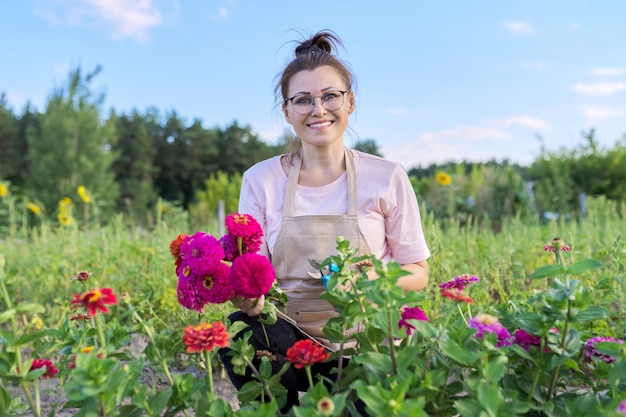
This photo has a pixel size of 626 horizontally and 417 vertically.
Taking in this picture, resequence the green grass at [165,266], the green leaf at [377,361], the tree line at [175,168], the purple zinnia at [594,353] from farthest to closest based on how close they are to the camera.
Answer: the tree line at [175,168], the green grass at [165,266], the purple zinnia at [594,353], the green leaf at [377,361]

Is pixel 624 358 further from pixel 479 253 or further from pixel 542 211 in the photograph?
pixel 542 211

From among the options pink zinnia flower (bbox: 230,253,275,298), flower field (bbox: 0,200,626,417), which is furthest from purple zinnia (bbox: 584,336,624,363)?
pink zinnia flower (bbox: 230,253,275,298)

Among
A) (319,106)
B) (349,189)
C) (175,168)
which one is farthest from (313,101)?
(175,168)

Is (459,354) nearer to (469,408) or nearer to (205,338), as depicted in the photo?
(469,408)

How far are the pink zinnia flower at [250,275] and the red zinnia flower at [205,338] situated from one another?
87mm

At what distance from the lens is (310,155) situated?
75.9 inches

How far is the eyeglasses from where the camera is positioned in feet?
5.97

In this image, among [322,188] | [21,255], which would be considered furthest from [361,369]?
[21,255]

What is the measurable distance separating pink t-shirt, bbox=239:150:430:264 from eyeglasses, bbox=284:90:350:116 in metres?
0.21

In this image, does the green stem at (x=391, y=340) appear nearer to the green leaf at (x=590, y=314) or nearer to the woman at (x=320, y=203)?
the green leaf at (x=590, y=314)

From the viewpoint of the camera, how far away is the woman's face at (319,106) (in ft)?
5.98

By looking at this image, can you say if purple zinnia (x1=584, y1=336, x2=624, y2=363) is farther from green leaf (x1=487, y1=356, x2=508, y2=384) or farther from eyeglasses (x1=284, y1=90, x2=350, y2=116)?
eyeglasses (x1=284, y1=90, x2=350, y2=116)

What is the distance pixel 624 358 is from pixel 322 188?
105 centimetres

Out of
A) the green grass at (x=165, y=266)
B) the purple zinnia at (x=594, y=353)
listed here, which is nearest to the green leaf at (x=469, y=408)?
the purple zinnia at (x=594, y=353)
